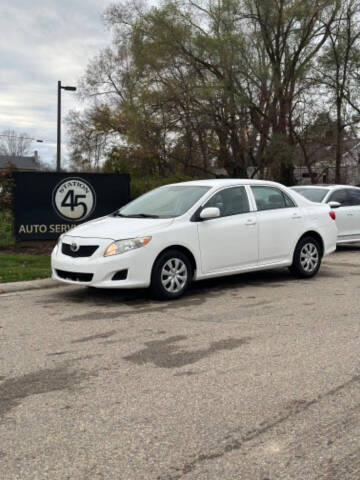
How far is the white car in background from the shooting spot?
44.4ft

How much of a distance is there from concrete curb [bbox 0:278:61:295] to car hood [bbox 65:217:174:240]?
1.39 m

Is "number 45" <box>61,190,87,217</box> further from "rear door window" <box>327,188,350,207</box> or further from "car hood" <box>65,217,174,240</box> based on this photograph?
"rear door window" <box>327,188,350,207</box>

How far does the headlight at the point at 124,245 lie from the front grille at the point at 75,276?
14.6 inches

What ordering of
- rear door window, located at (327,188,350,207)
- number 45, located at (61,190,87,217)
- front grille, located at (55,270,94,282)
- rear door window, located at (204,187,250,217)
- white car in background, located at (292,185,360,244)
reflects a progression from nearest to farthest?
front grille, located at (55,270,94,282)
rear door window, located at (204,187,250,217)
number 45, located at (61,190,87,217)
white car in background, located at (292,185,360,244)
rear door window, located at (327,188,350,207)

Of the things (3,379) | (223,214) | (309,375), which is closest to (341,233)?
(223,214)

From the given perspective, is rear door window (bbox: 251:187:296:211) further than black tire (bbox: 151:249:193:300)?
Yes

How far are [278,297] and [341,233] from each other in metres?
Result: 6.37

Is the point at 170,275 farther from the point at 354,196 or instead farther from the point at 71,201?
the point at 354,196

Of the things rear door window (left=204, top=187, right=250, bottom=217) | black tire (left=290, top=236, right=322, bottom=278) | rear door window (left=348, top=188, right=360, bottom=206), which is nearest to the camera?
rear door window (left=204, top=187, right=250, bottom=217)

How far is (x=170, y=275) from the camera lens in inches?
295

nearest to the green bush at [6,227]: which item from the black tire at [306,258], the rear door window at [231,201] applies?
the rear door window at [231,201]

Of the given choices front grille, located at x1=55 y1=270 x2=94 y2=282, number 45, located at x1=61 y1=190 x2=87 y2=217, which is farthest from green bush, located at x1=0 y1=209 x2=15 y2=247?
front grille, located at x1=55 y1=270 x2=94 y2=282

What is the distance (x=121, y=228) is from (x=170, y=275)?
2.98ft

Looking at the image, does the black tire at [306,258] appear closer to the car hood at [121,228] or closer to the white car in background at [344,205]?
the car hood at [121,228]
